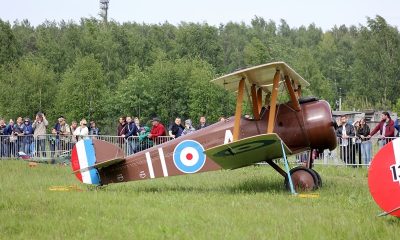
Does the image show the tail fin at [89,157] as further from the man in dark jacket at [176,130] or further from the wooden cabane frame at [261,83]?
the man in dark jacket at [176,130]

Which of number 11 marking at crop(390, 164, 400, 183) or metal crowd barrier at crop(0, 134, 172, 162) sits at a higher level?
metal crowd barrier at crop(0, 134, 172, 162)

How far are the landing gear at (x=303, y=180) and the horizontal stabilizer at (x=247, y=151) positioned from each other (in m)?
0.49

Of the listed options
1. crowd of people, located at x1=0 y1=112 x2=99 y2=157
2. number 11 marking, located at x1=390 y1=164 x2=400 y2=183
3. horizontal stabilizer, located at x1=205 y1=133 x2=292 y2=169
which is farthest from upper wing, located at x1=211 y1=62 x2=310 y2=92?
crowd of people, located at x1=0 y1=112 x2=99 y2=157

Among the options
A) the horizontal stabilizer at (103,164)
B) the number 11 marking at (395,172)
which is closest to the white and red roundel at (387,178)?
the number 11 marking at (395,172)

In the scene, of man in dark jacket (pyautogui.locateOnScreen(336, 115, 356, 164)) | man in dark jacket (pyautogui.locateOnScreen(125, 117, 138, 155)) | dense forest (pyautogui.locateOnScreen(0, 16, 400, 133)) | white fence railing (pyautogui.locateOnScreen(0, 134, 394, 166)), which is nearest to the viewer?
white fence railing (pyautogui.locateOnScreen(0, 134, 394, 166))

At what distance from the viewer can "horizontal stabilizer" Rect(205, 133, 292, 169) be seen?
958cm

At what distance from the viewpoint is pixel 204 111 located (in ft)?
184

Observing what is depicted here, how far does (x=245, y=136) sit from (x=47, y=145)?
12.0m

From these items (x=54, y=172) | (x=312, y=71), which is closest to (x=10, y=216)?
(x=54, y=172)

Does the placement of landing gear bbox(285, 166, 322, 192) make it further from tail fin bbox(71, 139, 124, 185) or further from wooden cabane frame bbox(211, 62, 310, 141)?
tail fin bbox(71, 139, 124, 185)

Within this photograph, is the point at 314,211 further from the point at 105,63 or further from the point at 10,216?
the point at 105,63

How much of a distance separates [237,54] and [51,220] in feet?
294

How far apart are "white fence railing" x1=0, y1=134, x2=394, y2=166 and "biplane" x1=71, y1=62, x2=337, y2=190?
519 cm

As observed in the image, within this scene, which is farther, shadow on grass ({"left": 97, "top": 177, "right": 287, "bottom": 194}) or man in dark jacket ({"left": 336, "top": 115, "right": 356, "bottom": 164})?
man in dark jacket ({"left": 336, "top": 115, "right": 356, "bottom": 164})
